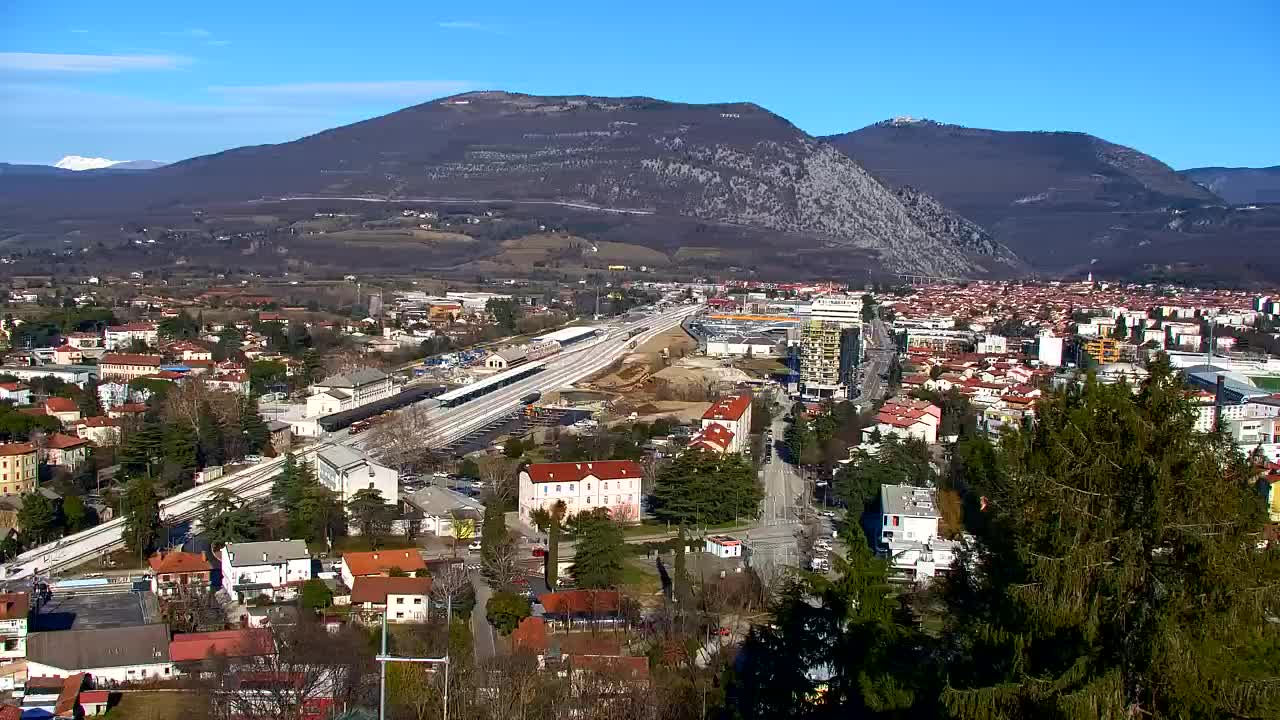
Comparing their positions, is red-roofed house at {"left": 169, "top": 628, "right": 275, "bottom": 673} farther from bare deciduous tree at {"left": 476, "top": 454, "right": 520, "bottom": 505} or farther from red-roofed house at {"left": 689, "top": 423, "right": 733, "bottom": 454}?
red-roofed house at {"left": 689, "top": 423, "right": 733, "bottom": 454}

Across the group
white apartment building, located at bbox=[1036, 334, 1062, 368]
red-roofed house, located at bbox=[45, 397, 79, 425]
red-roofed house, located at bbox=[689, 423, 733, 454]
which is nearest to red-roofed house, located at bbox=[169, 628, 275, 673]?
red-roofed house, located at bbox=[689, 423, 733, 454]

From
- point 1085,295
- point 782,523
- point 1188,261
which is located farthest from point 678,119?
point 782,523

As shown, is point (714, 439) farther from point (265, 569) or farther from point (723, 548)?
point (265, 569)

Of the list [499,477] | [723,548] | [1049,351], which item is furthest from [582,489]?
[1049,351]

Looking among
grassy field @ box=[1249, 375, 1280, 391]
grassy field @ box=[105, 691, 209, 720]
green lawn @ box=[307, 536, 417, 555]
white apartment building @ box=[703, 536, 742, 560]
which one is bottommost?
grassy field @ box=[105, 691, 209, 720]

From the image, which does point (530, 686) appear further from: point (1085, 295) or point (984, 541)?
point (1085, 295)
